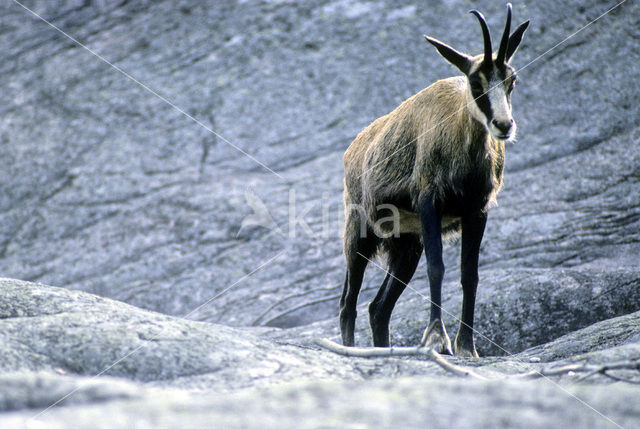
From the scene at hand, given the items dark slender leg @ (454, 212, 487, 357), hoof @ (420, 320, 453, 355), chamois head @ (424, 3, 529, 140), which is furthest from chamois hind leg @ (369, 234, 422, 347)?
chamois head @ (424, 3, 529, 140)

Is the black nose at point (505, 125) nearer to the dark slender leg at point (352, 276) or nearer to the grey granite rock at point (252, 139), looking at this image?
the dark slender leg at point (352, 276)

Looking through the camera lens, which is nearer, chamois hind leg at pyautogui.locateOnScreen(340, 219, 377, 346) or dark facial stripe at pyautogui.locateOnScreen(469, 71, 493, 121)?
dark facial stripe at pyautogui.locateOnScreen(469, 71, 493, 121)

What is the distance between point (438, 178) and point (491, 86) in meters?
0.69

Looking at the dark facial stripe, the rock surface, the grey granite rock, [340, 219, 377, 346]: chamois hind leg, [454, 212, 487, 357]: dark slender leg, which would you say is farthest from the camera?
the grey granite rock

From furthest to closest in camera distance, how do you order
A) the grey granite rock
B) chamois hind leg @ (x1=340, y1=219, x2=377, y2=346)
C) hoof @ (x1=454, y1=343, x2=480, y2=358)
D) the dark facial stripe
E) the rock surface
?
the grey granite rock, chamois hind leg @ (x1=340, y1=219, x2=377, y2=346), hoof @ (x1=454, y1=343, x2=480, y2=358), the dark facial stripe, the rock surface

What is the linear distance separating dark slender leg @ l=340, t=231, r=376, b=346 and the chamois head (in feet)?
5.11

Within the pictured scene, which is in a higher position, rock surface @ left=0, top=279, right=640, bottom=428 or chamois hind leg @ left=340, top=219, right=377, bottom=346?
rock surface @ left=0, top=279, right=640, bottom=428

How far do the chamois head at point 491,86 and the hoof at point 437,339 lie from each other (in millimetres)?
1230

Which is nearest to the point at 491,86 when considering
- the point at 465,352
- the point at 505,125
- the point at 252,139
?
the point at 505,125

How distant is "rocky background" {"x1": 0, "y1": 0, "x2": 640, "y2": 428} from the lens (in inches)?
169

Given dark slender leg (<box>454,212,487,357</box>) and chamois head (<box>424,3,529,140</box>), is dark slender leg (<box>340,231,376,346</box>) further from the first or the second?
chamois head (<box>424,3,529,140</box>)

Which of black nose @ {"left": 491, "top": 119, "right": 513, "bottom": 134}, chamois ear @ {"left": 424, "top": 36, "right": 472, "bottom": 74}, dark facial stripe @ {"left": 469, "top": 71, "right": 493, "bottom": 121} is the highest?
chamois ear @ {"left": 424, "top": 36, "right": 472, "bottom": 74}

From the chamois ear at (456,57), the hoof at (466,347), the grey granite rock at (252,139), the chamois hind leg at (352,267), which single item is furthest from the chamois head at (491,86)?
the grey granite rock at (252,139)

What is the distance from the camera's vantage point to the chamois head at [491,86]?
434 centimetres
